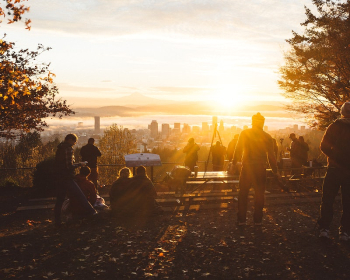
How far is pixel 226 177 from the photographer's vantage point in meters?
9.93

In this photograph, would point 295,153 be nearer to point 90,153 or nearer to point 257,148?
point 257,148

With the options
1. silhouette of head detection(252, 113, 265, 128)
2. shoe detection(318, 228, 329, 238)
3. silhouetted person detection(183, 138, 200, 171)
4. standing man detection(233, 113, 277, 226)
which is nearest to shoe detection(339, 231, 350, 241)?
shoe detection(318, 228, 329, 238)

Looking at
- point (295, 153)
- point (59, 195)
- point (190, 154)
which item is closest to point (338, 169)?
point (59, 195)

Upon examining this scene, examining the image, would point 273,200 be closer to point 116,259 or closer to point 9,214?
point 116,259

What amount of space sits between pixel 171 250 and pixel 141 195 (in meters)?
2.32

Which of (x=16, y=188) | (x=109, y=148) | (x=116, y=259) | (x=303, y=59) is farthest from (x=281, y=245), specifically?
(x=109, y=148)

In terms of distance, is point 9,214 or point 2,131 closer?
point 9,214

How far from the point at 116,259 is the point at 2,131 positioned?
34.5 feet

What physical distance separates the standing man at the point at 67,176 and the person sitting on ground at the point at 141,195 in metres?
1.05

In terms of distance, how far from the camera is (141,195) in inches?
314

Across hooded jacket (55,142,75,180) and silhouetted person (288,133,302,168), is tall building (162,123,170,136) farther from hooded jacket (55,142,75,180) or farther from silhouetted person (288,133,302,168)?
hooded jacket (55,142,75,180)

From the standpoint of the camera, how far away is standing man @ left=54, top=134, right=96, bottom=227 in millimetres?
7027

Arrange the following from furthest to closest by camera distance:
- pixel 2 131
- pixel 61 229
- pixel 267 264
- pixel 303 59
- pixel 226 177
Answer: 1. pixel 303 59
2. pixel 2 131
3. pixel 226 177
4. pixel 61 229
5. pixel 267 264

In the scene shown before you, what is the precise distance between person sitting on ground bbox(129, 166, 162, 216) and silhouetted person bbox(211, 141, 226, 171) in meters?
6.56
